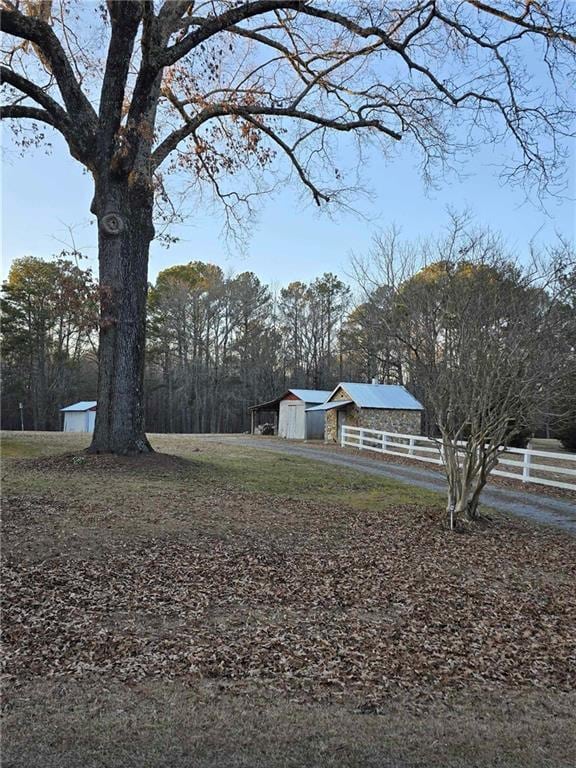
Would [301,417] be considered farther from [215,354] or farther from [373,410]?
[215,354]

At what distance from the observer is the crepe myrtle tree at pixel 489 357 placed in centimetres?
819

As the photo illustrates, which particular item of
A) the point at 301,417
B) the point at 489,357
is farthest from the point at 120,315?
the point at 301,417

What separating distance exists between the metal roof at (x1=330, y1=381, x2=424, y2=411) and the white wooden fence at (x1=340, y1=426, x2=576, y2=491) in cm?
148

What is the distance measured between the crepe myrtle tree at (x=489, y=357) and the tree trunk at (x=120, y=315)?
18.4 ft

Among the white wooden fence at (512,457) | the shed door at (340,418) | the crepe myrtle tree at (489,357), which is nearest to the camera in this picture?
the crepe myrtle tree at (489,357)

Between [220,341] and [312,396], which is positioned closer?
[312,396]

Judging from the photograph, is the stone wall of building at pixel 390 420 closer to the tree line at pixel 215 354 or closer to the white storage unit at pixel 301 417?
the white storage unit at pixel 301 417

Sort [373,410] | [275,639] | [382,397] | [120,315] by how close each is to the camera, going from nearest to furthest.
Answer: [275,639], [120,315], [373,410], [382,397]

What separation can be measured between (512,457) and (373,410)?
8139 millimetres

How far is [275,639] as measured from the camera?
12.7 ft

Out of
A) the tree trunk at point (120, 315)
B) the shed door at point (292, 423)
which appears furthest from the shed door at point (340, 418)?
the tree trunk at point (120, 315)

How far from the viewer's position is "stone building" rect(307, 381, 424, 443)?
24547 mm

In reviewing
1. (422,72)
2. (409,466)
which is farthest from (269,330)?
(422,72)

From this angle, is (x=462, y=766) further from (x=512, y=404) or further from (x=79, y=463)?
(x=79, y=463)
